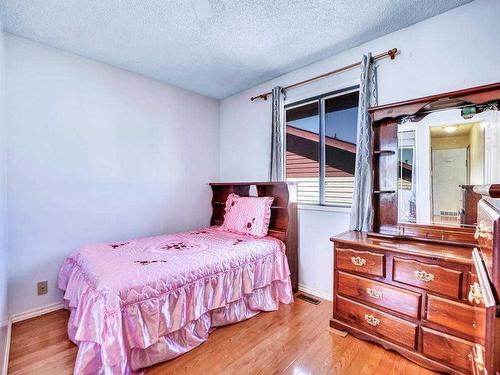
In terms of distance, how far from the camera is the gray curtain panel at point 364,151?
217cm

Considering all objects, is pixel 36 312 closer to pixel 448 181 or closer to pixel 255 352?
pixel 255 352

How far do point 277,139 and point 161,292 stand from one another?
1981mm

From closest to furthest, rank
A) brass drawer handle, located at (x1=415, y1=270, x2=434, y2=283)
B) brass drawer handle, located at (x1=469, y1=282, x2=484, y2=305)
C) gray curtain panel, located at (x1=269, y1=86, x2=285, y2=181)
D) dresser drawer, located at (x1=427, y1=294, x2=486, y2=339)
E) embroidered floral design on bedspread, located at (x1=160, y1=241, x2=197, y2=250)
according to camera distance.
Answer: brass drawer handle, located at (x1=469, y1=282, x2=484, y2=305) → dresser drawer, located at (x1=427, y1=294, x2=486, y2=339) → brass drawer handle, located at (x1=415, y1=270, x2=434, y2=283) → embroidered floral design on bedspread, located at (x1=160, y1=241, x2=197, y2=250) → gray curtain panel, located at (x1=269, y1=86, x2=285, y2=181)

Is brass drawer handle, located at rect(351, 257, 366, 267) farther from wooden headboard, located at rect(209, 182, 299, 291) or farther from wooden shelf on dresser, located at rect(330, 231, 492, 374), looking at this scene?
wooden headboard, located at rect(209, 182, 299, 291)

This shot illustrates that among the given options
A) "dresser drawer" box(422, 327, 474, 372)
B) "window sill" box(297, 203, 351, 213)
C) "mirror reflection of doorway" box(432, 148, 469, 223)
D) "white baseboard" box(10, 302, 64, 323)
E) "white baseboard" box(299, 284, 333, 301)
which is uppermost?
"mirror reflection of doorway" box(432, 148, 469, 223)

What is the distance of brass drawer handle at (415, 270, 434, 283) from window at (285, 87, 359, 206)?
999 mm

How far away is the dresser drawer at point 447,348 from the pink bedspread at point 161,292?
3.88 feet

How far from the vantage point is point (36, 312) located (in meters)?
2.23

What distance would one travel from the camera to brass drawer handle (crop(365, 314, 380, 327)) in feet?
5.79

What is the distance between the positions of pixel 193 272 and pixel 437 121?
2119mm

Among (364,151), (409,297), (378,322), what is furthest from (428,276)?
(364,151)

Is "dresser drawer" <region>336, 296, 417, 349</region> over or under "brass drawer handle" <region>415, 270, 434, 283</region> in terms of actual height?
under

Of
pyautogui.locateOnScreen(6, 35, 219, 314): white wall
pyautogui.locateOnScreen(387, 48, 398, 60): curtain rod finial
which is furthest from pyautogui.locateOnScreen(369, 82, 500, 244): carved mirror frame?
pyautogui.locateOnScreen(6, 35, 219, 314): white wall

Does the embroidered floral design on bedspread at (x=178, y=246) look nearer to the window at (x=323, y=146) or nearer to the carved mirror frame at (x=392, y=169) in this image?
the window at (x=323, y=146)
